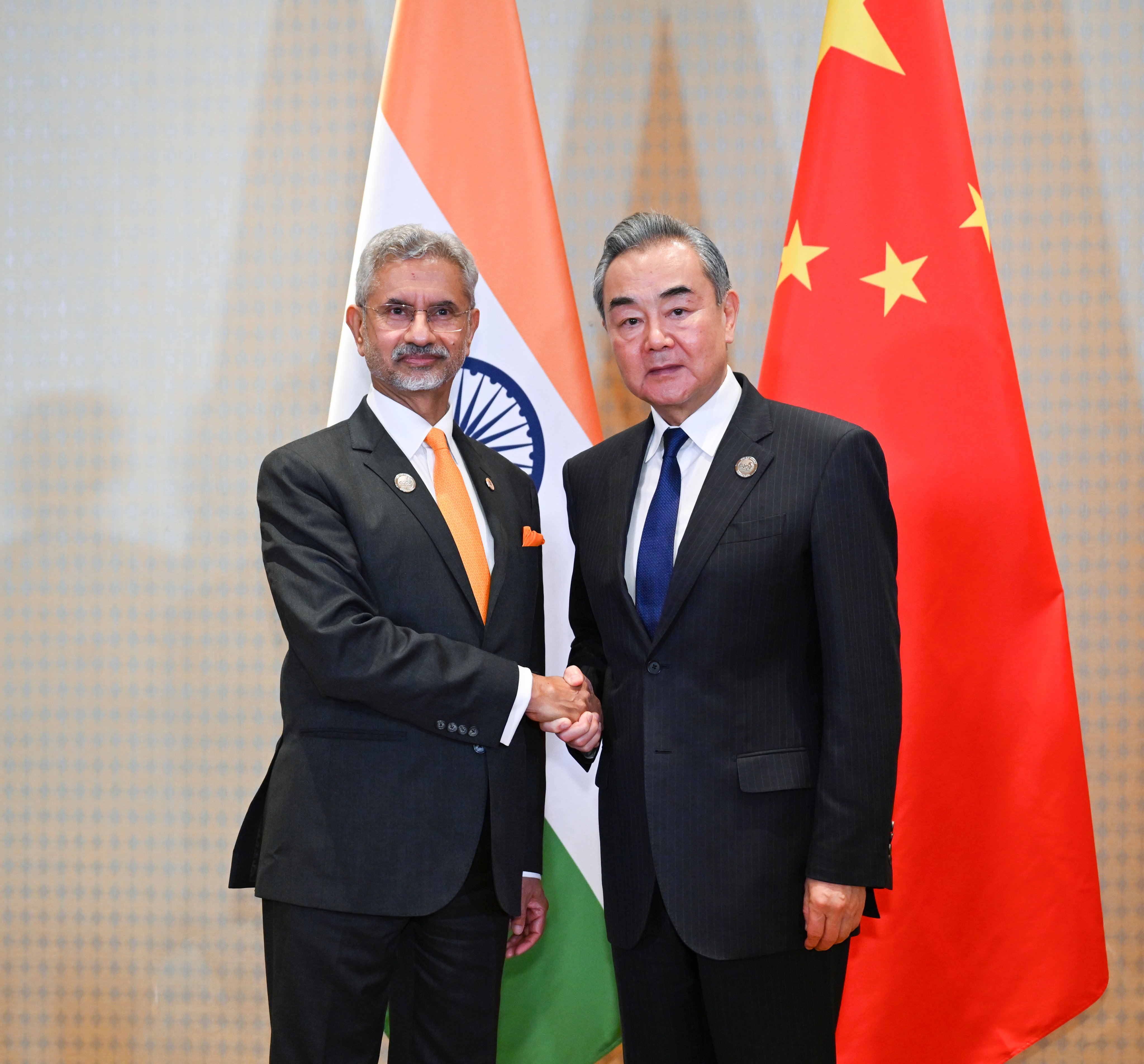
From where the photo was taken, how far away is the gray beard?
6.05 feet

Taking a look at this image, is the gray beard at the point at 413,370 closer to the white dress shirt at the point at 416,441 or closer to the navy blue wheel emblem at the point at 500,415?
the white dress shirt at the point at 416,441

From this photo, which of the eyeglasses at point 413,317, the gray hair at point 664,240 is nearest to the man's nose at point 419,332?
the eyeglasses at point 413,317

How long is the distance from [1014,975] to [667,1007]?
91 cm

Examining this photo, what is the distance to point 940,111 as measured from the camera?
2.14 metres

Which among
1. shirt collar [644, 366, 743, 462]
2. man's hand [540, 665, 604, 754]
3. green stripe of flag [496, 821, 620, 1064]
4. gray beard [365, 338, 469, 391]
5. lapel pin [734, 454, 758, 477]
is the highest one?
gray beard [365, 338, 469, 391]

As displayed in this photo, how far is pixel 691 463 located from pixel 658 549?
0.59 feet

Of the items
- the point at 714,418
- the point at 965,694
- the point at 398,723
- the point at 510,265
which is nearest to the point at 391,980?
the point at 398,723

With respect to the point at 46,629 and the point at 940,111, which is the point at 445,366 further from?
the point at 46,629

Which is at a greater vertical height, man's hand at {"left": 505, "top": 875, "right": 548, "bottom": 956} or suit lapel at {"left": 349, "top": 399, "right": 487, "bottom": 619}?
suit lapel at {"left": 349, "top": 399, "right": 487, "bottom": 619}

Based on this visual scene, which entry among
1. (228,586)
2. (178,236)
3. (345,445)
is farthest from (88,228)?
(345,445)

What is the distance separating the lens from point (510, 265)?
2301 mm

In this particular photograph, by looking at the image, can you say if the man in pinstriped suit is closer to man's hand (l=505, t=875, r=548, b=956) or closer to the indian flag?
man's hand (l=505, t=875, r=548, b=956)

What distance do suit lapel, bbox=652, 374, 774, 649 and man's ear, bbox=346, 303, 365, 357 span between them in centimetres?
75

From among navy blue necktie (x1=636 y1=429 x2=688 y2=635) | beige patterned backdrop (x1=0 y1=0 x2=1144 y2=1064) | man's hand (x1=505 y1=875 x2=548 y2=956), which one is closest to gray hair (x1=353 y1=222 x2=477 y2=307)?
navy blue necktie (x1=636 y1=429 x2=688 y2=635)
